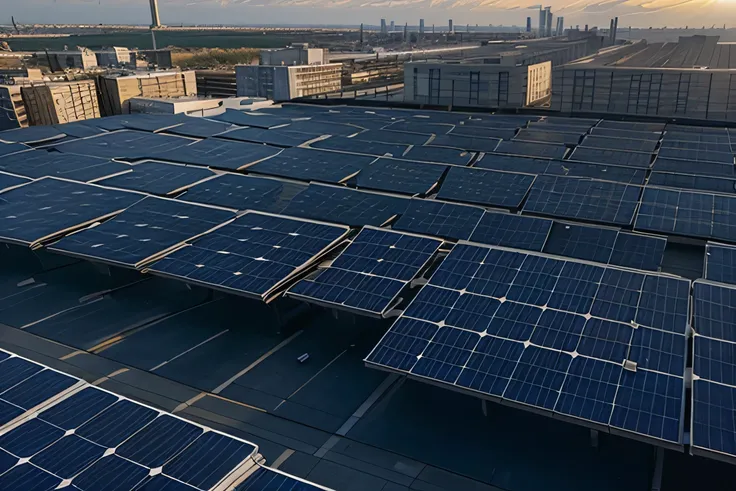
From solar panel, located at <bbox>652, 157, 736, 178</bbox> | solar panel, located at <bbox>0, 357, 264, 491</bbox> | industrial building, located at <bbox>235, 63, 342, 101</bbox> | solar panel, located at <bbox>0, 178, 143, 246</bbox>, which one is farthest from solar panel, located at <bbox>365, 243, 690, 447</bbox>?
industrial building, located at <bbox>235, 63, 342, 101</bbox>

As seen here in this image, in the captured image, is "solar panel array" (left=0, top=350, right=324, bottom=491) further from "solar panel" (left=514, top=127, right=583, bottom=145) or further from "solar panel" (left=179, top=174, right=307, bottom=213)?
"solar panel" (left=514, top=127, right=583, bottom=145)

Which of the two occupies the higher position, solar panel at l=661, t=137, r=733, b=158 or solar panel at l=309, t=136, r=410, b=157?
solar panel at l=309, t=136, r=410, b=157

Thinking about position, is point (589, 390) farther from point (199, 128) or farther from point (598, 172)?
point (199, 128)

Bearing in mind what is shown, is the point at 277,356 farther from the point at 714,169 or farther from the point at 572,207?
the point at 714,169

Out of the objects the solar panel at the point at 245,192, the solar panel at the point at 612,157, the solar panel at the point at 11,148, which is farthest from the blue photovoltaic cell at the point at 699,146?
the solar panel at the point at 11,148

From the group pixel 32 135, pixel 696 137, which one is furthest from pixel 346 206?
pixel 32 135
